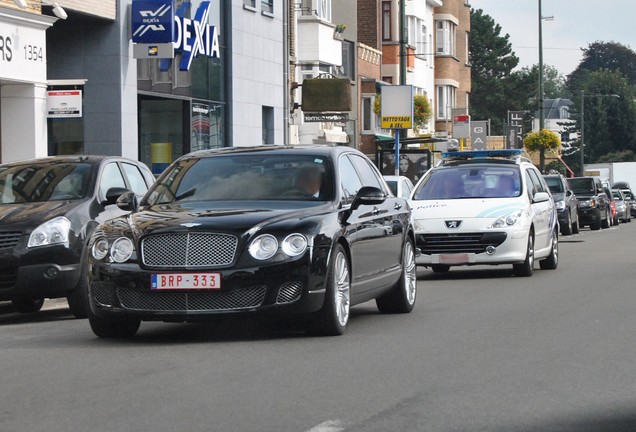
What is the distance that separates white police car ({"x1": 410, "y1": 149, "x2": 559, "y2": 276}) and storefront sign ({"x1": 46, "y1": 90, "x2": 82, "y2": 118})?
Answer: 5.81m

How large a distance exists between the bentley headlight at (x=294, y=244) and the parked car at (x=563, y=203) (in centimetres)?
3004

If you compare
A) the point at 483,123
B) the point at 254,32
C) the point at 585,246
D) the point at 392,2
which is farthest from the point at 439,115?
the point at 585,246

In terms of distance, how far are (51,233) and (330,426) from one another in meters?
7.18

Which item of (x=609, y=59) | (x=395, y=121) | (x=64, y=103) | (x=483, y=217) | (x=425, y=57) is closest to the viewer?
(x=483, y=217)

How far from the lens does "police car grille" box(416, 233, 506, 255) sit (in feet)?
66.6

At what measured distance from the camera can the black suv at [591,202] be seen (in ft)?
160

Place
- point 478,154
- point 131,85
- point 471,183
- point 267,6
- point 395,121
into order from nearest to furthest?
point 471,183
point 478,154
point 131,85
point 395,121
point 267,6

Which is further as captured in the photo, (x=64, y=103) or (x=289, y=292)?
(x=64, y=103)

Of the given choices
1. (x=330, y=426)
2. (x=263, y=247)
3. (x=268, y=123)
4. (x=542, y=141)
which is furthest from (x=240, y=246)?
(x=542, y=141)

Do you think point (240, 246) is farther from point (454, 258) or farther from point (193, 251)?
point (454, 258)

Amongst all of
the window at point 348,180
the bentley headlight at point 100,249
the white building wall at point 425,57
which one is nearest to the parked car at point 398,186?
the window at point 348,180

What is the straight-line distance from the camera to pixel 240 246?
11.3 metres

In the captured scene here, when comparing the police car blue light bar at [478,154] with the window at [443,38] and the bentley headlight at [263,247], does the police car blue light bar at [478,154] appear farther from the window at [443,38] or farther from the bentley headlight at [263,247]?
the window at [443,38]

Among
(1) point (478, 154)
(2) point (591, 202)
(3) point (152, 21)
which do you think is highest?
(3) point (152, 21)
